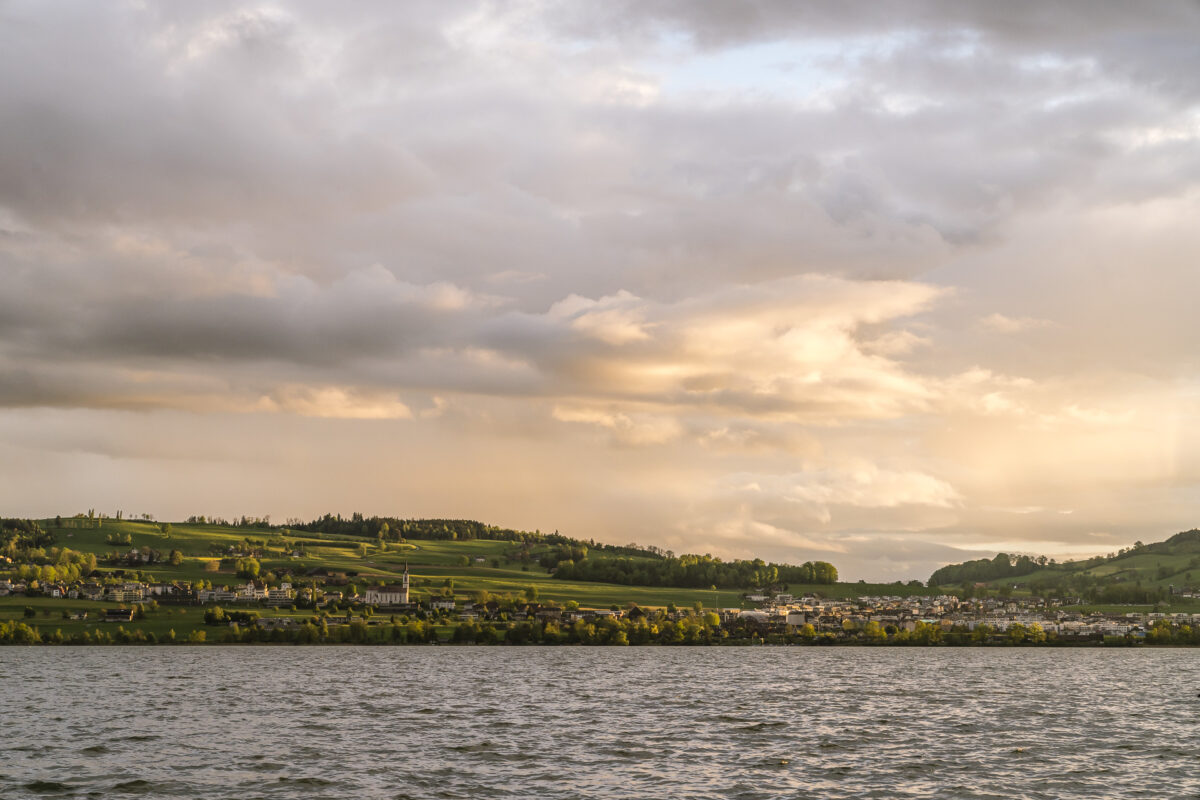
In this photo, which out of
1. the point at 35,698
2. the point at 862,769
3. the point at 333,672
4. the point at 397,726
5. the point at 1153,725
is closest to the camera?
the point at 862,769

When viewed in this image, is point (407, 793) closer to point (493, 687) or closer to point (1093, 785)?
point (1093, 785)

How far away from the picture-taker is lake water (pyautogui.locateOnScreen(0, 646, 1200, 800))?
5859cm

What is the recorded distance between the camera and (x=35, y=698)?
10625 centimetres

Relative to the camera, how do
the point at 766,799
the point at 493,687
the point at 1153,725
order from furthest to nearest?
1. the point at 493,687
2. the point at 1153,725
3. the point at 766,799

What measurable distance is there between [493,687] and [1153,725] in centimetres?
6867

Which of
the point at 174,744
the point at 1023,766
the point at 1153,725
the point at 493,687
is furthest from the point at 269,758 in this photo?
the point at 1153,725

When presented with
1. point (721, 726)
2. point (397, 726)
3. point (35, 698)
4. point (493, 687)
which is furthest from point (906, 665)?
point (35, 698)

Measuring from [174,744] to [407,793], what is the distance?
87.9 ft

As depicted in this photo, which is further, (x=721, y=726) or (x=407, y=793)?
(x=721, y=726)

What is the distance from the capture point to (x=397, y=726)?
84.6 meters

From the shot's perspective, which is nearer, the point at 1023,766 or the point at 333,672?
the point at 1023,766

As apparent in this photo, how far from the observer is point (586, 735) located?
79.7 metres

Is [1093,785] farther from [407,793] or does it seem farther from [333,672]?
[333,672]

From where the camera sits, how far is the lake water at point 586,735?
58.6m
